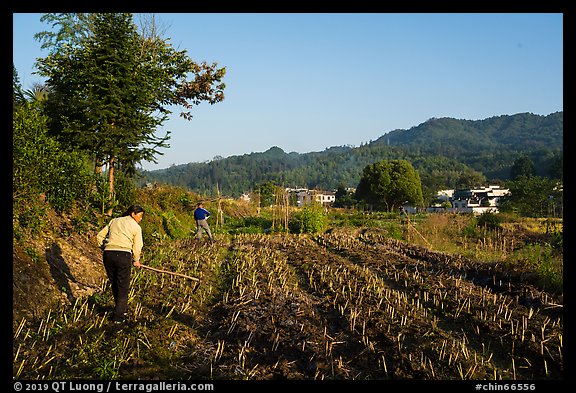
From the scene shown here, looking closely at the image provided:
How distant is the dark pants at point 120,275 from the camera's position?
684 cm

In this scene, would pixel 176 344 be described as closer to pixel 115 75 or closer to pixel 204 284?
pixel 204 284

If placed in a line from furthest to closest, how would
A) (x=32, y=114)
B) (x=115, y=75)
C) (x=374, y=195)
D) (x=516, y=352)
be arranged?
(x=374, y=195), (x=115, y=75), (x=32, y=114), (x=516, y=352)

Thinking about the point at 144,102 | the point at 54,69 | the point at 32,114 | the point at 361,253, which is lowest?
the point at 361,253

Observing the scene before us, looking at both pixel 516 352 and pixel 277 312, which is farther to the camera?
Answer: pixel 277 312

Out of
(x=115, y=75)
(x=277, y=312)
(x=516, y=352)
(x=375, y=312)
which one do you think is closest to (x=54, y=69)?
(x=115, y=75)

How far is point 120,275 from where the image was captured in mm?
6930

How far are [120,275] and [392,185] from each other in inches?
2087

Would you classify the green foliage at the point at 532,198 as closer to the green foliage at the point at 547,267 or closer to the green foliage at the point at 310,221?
the green foliage at the point at 310,221

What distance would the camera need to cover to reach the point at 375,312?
7.65m

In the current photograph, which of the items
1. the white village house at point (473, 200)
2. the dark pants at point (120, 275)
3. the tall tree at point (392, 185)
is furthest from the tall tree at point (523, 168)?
the dark pants at point (120, 275)

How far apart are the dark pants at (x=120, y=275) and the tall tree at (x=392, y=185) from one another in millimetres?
51287

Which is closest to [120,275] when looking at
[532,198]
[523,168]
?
[532,198]

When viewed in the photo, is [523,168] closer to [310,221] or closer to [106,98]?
[310,221]
